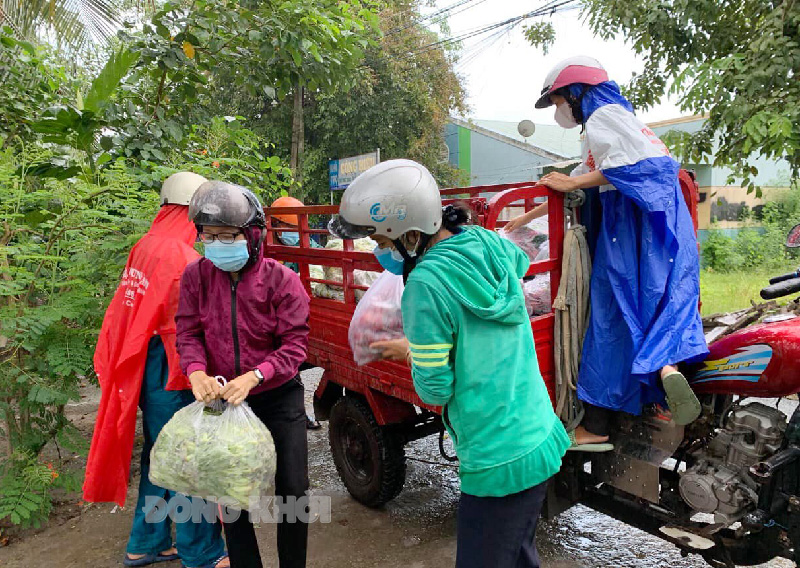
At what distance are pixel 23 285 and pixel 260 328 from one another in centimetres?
166

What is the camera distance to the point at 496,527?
175 centimetres

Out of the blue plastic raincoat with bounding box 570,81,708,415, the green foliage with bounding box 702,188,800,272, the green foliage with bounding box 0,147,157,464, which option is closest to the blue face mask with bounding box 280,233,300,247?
the green foliage with bounding box 0,147,157,464

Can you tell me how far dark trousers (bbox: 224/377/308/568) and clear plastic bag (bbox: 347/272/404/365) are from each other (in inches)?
21.1

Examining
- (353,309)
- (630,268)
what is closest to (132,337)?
(353,309)

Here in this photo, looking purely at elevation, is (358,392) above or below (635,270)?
below

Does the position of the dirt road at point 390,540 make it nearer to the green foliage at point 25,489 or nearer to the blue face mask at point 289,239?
the green foliage at point 25,489

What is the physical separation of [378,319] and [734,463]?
1586mm

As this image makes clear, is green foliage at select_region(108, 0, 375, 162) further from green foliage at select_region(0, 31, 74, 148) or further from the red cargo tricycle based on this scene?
the red cargo tricycle

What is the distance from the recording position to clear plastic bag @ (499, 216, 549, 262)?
3.19 meters

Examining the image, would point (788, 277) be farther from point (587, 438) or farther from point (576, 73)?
point (576, 73)

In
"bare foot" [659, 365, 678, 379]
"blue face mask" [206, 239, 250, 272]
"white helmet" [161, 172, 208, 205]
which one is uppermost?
"white helmet" [161, 172, 208, 205]

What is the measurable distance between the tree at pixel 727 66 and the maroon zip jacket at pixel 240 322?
4.10 m

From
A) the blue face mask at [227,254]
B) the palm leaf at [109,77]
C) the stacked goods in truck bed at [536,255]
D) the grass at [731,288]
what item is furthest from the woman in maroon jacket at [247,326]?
the grass at [731,288]

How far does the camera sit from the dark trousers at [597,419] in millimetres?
2742
